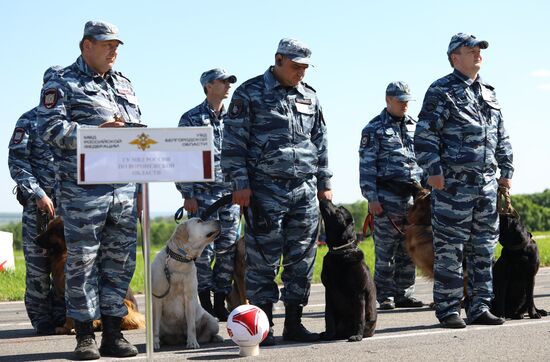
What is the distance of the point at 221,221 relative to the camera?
9.66 metres

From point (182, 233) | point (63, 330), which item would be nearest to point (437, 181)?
point (182, 233)

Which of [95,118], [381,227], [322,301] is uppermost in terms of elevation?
[95,118]

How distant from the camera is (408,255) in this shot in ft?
34.6

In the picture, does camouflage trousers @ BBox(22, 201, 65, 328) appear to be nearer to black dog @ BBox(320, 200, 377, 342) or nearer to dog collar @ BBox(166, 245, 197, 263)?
dog collar @ BBox(166, 245, 197, 263)

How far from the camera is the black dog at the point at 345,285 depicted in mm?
7309

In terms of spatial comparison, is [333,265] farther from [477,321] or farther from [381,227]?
[381,227]

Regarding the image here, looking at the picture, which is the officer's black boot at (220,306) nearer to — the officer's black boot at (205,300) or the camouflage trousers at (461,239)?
the officer's black boot at (205,300)

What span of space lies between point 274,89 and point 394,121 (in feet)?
11.0

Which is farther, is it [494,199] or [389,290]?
[389,290]

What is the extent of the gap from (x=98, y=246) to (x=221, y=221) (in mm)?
2854

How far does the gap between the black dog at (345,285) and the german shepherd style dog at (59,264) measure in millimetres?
2061

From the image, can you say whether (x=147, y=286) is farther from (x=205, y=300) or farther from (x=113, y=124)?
(x=205, y=300)

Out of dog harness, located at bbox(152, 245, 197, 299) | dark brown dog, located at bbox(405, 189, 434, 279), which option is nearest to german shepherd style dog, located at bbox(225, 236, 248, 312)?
dark brown dog, located at bbox(405, 189, 434, 279)

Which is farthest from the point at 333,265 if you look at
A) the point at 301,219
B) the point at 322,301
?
the point at 322,301
